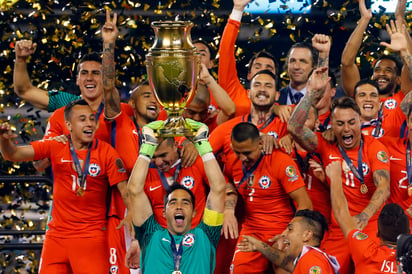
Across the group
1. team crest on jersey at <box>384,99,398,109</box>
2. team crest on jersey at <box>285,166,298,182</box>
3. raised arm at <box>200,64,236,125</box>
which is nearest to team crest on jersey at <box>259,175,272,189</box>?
team crest on jersey at <box>285,166,298,182</box>

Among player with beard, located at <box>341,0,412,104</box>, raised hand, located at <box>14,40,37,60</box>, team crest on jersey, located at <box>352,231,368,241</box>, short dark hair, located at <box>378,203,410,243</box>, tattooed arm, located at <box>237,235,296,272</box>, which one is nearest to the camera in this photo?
short dark hair, located at <box>378,203,410,243</box>

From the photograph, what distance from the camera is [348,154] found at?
6.65m

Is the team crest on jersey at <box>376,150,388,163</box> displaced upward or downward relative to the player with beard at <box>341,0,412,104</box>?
downward

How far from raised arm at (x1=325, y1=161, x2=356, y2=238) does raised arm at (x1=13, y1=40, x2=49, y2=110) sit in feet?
7.65

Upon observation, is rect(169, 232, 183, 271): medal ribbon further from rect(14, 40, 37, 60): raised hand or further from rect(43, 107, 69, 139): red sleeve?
rect(14, 40, 37, 60): raised hand

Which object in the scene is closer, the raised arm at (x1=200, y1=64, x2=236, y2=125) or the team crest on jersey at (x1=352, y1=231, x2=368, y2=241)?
the team crest on jersey at (x1=352, y1=231, x2=368, y2=241)

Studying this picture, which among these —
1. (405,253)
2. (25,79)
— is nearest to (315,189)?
(25,79)

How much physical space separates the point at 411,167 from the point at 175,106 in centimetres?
249

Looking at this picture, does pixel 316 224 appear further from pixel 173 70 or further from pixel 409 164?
pixel 173 70

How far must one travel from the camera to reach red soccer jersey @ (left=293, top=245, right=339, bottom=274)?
5672mm

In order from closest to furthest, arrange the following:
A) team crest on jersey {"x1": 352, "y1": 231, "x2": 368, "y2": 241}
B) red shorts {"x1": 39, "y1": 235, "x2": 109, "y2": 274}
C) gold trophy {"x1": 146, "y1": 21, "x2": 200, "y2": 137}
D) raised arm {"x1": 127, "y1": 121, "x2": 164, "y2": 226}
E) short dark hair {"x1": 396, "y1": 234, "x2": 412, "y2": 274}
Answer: short dark hair {"x1": 396, "y1": 234, "x2": 412, "y2": 274} < gold trophy {"x1": 146, "y1": 21, "x2": 200, "y2": 137} < raised arm {"x1": 127, "y1": 121, "x2": 164, "y2": 226} < team crest on jersey {"x1": 352, "y1": 231, "x2": 368, "y2": 241} < red shorts {"x1": 39, "y1": 235, "x2": 109, "y2": 274}

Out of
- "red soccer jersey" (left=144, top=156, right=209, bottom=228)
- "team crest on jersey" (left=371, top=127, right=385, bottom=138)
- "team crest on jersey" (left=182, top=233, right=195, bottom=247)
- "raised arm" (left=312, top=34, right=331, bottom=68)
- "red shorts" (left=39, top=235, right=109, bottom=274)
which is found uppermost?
"raised arm" (left=312, top=34, right=331, bottom=68)

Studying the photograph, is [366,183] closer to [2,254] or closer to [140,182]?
[140,182]

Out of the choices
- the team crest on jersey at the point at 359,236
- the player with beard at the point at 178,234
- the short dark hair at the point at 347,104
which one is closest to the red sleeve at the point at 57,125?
the player with beard at the point at 178,234
